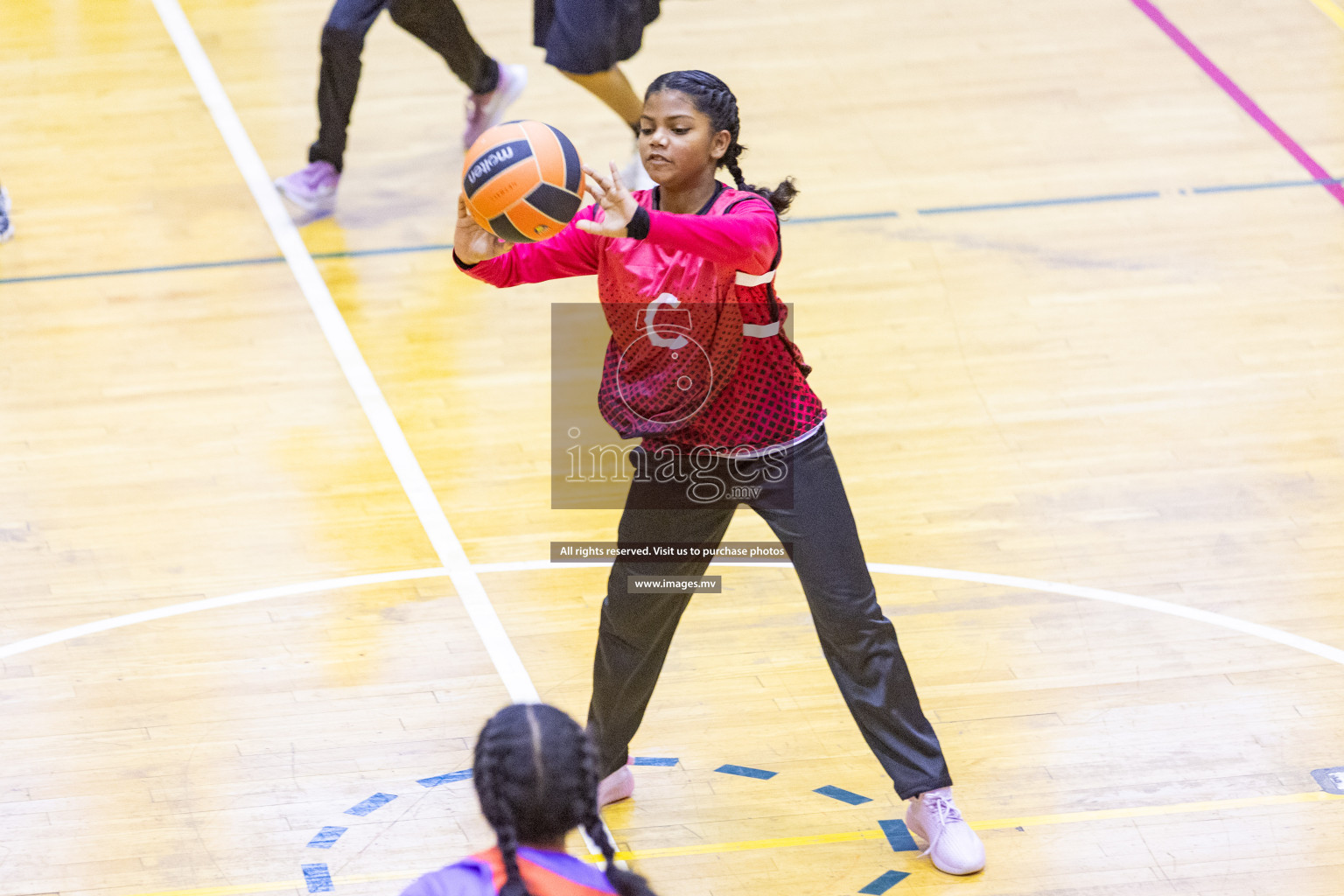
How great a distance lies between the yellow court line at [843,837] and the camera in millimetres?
3867

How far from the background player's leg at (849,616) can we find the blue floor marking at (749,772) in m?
0.45

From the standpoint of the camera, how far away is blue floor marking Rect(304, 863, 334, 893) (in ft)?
12.7

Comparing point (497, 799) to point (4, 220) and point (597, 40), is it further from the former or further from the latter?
point (4, 220)

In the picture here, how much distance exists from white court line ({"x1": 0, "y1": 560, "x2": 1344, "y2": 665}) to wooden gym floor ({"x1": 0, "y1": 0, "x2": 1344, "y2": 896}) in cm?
2

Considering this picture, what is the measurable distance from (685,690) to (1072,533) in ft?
4.80

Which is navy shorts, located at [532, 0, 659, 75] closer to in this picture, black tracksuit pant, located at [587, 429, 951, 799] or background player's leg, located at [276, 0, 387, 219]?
background player's leg, located at [276, 0, 387, 219]

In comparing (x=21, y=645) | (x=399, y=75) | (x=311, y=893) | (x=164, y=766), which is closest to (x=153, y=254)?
(x=399, y=75)

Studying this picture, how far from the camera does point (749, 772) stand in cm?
429

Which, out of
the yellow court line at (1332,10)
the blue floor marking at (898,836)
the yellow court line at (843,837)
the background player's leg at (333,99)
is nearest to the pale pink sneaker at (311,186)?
the background player's leg at (333,99)

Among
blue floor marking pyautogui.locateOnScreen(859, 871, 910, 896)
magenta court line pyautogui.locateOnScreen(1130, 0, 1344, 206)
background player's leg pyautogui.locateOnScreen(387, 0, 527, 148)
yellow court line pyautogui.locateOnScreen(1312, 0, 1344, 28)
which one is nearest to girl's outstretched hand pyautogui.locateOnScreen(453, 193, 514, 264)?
blue floor marking pyautogui.locateOnScreen(859, 871, 910, 896)

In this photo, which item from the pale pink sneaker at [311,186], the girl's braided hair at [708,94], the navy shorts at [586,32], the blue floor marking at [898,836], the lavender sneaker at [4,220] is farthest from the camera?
the pale pink sneaker at [311,186]

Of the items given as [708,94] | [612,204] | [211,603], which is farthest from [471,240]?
[211,603]

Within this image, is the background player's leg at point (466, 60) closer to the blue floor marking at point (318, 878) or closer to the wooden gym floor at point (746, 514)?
the wooden gym floor at point (746, 514)

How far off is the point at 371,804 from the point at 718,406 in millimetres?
1408
